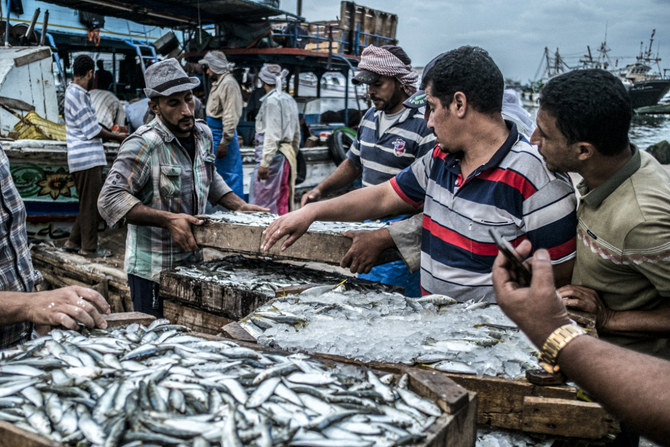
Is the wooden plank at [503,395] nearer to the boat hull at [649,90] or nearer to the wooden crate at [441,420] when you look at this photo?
the wooden crate at [441,420]

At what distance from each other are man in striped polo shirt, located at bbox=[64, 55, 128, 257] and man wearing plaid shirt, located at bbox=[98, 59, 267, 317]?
331 centimetres

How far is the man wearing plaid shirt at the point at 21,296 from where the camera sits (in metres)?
2.27

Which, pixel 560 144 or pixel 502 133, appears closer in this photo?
pixel 560 144

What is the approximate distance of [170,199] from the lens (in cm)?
393

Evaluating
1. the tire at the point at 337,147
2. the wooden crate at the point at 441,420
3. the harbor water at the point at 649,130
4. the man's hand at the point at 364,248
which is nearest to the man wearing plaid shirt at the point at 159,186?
the man's hand at the point at 364,248

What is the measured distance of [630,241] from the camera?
212 centimetres

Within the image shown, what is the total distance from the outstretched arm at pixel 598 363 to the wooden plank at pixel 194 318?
89.4 inches

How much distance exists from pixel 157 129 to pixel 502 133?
2.48m

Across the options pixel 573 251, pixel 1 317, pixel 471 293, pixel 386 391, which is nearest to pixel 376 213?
pixel 471 293

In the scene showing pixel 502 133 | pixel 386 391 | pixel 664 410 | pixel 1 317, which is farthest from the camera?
pixel 502 133

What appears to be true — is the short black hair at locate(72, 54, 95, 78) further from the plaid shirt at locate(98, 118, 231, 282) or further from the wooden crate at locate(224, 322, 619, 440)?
the wooden crate at locate(224, 322, 619, 440)

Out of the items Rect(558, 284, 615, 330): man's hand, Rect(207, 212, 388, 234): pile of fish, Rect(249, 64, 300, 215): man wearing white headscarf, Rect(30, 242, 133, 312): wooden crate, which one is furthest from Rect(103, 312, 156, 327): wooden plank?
Rect(249, 64, 300, 215): man wearing white headscarf

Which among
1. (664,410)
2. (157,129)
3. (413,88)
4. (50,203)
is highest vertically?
(413,88)

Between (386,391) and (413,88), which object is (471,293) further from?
(413,88)
